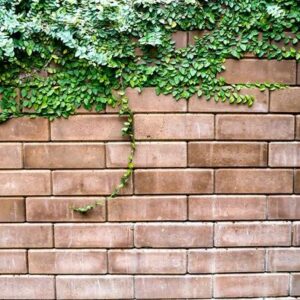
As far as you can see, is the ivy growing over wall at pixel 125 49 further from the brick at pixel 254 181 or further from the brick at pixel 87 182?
the brick at pixel 254 181

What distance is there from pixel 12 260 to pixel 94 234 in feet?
1.48

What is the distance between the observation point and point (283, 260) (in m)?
2.29

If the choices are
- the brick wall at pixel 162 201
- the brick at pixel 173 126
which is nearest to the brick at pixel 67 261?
the brick wall at pixel 162 201

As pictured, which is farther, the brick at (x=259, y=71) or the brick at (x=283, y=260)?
the brick at (x=283, y=260)

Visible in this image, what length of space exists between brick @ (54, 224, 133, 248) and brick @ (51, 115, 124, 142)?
46 cm

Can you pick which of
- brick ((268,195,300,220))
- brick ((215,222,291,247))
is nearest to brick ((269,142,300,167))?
brick ((268,195,300,220))

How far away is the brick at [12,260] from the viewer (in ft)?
7.42

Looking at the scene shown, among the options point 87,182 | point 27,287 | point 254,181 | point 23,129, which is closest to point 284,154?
point 254,181

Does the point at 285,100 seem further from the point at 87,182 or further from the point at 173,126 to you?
the point at 87,182

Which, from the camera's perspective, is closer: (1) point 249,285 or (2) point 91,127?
(2) point 91,127

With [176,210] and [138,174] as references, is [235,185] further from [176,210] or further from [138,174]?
[138,174]

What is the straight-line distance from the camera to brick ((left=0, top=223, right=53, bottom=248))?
2250 millimetres

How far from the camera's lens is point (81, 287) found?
7.48ft

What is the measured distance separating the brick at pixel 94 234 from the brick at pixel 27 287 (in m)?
0.24
